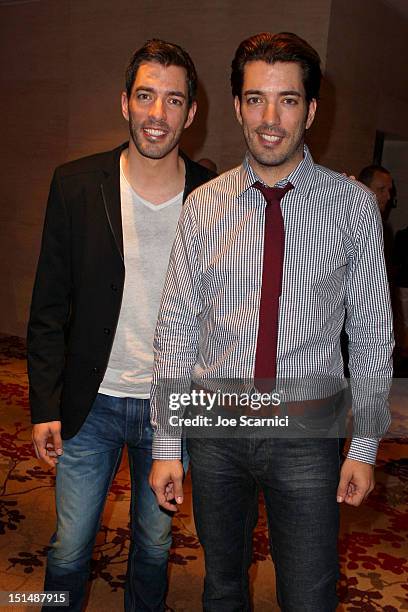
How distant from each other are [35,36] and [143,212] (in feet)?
18.8

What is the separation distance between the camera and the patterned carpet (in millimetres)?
2707

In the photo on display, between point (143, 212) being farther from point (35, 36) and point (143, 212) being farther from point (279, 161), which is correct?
point (35, 36)

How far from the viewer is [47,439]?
78.6 inches

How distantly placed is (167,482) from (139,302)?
52 cm

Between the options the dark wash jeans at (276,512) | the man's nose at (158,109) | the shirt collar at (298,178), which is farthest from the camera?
the man's nose at (158,109)

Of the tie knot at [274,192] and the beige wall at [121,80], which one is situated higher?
the beige wall at [121,80]

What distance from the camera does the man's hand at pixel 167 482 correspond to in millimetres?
1782

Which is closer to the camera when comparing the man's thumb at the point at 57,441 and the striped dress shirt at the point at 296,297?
the striped dress shirt at the point at 296,297

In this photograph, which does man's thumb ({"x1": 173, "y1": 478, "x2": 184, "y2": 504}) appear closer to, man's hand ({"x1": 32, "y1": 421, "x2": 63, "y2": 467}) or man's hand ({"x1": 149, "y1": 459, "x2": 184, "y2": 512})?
man's hand ({"x1": 149, "y1": 459, "x2": 184, "y2": 512})

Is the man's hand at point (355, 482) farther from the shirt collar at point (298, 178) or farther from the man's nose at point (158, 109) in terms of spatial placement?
the man's nose at point (158, 109)

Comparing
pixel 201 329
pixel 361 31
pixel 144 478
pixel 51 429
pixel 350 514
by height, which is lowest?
pixel 350 514

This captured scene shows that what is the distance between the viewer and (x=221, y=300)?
5.81 ft

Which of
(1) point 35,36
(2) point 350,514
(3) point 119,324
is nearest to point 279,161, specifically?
(3) point 119,324

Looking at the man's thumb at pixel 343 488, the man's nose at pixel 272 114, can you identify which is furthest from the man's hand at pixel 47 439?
the man's nose at pixel 272 114
